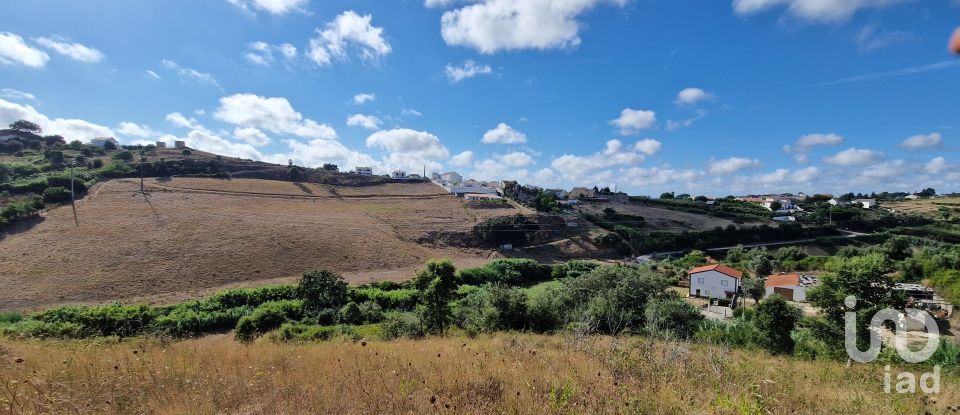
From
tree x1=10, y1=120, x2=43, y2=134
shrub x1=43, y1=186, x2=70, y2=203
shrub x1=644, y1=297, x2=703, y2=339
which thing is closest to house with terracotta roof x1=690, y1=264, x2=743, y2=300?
shrub x1=644, y1=297, x2=703, y2=339

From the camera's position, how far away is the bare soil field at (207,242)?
2739 cm

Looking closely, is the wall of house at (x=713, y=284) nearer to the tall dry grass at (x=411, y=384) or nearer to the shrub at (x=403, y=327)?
the shrub at (x=403, y=327)

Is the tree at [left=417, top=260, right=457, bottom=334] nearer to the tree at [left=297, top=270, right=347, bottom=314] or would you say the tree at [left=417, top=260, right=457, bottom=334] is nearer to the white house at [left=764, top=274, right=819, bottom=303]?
the tree at [left=297, top=270, right=347, bottom=314]

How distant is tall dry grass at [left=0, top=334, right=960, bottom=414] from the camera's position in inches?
165

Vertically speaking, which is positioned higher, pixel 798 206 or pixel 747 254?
pixel 798 206

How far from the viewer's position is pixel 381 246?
43.5 m

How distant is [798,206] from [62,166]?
141 metres

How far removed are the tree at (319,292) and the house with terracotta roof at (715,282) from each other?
29.4 m

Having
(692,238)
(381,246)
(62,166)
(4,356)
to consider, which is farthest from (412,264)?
(62,166)

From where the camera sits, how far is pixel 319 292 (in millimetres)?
24719

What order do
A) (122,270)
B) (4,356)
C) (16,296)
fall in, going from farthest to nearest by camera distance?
1. (122,270)
2. (16,296)
3. (4,356)

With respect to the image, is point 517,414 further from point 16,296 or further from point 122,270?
point 122,270

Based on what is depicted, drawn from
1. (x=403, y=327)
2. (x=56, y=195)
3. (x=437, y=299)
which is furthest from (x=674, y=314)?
(x=56, y=195)

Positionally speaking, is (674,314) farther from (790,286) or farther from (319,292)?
(790,286)
